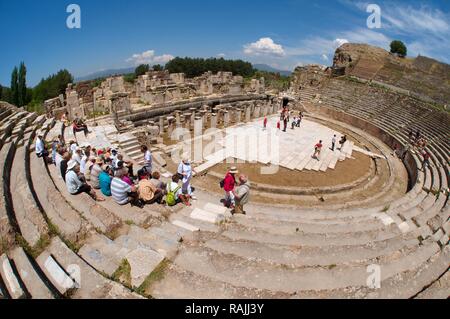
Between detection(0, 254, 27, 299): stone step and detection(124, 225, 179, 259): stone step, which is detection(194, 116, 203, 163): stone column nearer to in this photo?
detection(124, 225, 179, 259): stone step

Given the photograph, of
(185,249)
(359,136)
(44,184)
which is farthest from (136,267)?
(359,136)

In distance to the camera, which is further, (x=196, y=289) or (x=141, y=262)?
(x=141, y=262)

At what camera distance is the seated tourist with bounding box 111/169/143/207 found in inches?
278

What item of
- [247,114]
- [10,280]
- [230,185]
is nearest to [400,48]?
[247,114]

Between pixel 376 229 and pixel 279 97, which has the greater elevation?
pixel 279 97

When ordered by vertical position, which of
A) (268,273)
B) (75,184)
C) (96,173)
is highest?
(96,173)

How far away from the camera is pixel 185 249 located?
586 centimetres

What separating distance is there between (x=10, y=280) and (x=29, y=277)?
261 millimetres

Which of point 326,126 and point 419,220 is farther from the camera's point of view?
point 326,126

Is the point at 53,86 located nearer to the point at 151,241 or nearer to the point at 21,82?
the point at 21,82

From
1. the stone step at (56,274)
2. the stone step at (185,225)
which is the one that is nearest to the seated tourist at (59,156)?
the stone step at (56,274)

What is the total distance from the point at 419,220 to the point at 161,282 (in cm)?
891

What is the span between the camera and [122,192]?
712 cm
